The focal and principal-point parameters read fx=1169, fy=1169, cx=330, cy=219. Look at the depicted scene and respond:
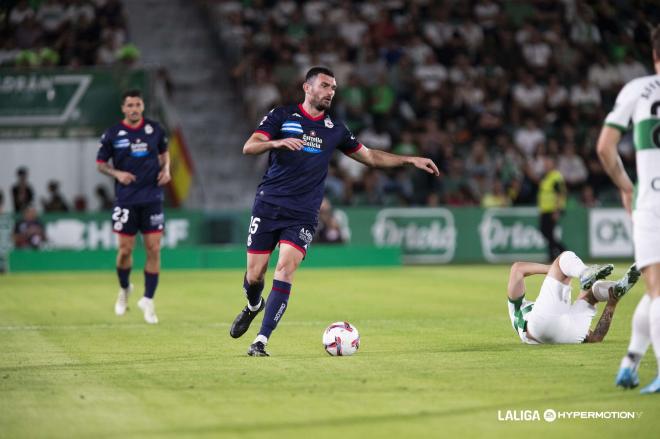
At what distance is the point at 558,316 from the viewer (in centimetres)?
1082

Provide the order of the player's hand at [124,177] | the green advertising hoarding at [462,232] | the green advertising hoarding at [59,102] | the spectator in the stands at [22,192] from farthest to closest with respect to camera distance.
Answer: the green advertising hoarding at [462,232] < the spectator in the stands at [22,192] < the green advertising hoarding at [59,102] < the player's hand at [124,177]

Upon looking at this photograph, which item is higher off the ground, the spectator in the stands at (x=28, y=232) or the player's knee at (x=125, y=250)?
the spectator in the stands at (x=28, y=232)

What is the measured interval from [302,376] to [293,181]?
250 cm

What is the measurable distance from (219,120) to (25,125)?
24.7 ft

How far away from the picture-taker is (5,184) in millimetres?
27703

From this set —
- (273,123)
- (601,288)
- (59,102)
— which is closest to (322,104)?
(273,123)

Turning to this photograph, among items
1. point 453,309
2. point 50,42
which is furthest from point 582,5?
point 453,309

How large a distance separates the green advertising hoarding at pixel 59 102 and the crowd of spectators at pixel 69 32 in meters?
2.38

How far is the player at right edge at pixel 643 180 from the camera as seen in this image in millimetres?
7891

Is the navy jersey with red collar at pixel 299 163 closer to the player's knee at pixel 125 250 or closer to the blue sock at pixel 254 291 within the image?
the blue sock at pixel 254 291

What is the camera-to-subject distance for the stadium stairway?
29609 millimetres

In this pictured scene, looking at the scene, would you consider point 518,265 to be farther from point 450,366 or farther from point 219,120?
point 219,120

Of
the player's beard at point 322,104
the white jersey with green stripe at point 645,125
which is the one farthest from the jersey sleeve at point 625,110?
the player's beard at point 322,104

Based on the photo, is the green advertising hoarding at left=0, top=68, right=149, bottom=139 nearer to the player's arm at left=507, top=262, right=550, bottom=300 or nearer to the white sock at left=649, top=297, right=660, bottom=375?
the player's arm at left=507, top=262, right=550, bottom=300
